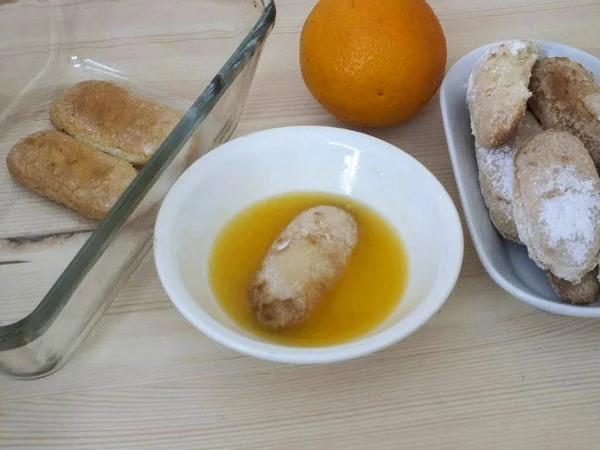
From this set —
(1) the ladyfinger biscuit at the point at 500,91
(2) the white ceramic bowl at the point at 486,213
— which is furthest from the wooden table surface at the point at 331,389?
(1) the ladyfinger biscuit at the point at 500,91

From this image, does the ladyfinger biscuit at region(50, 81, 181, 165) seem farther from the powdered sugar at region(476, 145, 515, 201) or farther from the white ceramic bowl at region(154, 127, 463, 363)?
the powdered sugar at region(476, 145, 515, 201)

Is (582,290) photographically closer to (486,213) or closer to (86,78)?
(486,213)

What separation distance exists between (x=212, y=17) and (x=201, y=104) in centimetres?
28

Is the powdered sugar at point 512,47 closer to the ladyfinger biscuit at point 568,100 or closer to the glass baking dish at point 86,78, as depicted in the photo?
the ladyfinger biscuit at point 568,100

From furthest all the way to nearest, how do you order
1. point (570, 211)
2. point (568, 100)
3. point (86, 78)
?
point (86, 78) < point (568, 100) < point (570, 211)

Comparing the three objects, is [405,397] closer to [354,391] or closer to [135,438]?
[354,391]

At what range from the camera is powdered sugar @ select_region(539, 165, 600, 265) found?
58 centimetres

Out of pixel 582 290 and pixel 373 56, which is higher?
pixel 373 56

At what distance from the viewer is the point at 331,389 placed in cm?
59

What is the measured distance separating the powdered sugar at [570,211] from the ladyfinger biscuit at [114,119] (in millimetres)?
434

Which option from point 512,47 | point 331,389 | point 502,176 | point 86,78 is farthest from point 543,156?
point 86,78

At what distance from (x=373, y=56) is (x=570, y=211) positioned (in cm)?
27

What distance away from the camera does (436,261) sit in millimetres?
592

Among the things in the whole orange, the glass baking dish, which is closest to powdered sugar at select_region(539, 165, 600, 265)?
the whole orange
